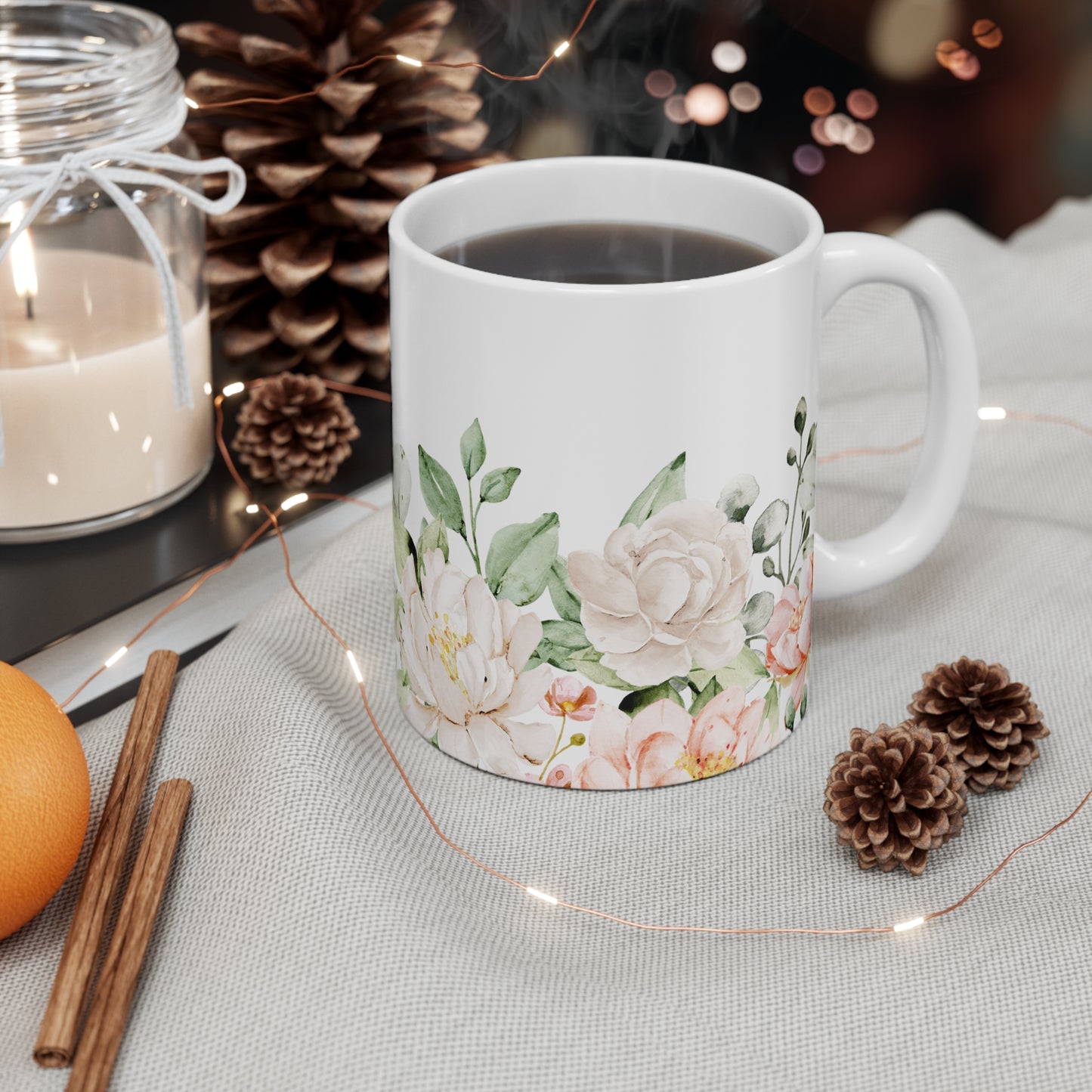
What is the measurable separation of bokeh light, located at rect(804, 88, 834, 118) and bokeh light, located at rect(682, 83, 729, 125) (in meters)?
0.08

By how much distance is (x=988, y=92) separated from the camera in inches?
48.9

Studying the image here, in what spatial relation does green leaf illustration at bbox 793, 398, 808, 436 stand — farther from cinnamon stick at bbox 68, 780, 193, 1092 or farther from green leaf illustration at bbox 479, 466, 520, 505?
cinnamon stick at bbox 68, 780, 193, 1092

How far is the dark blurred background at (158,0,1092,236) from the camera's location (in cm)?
96

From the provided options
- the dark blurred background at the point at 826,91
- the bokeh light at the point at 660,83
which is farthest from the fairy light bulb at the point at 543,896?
the bokeh light at the point at 660,83

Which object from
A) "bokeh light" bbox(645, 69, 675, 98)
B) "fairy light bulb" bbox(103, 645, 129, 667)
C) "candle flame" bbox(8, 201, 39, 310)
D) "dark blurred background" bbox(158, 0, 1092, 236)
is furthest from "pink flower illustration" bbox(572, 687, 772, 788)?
"bokeh light" bbox(645, 69, 675, 98)

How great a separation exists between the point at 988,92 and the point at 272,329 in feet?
2.51

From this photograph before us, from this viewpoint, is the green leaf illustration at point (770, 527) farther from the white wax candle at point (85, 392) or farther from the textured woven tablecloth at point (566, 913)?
the white wax candle at point (85, 392)

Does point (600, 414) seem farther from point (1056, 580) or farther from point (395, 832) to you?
point (1056, 580)

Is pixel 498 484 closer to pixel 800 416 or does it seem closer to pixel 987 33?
pixel 800 416

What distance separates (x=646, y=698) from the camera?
1.60 feet

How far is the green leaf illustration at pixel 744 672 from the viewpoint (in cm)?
50

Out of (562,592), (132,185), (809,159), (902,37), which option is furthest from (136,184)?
(902,37)

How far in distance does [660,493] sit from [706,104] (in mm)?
705

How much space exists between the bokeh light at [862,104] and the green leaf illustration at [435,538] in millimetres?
834
